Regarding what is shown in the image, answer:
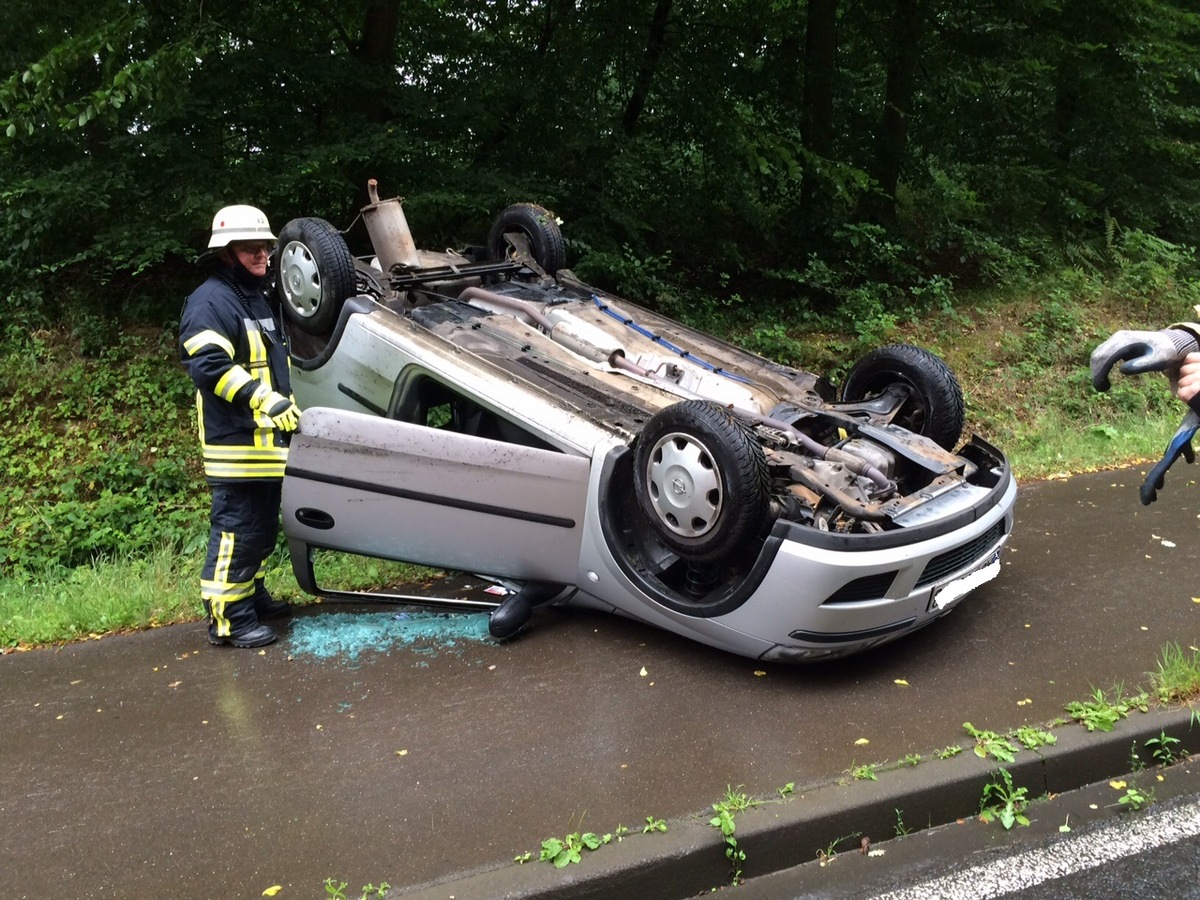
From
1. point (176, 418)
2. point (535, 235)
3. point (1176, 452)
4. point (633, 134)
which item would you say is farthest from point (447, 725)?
point (633, 134)

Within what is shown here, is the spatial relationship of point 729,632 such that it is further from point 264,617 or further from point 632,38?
point 632,38

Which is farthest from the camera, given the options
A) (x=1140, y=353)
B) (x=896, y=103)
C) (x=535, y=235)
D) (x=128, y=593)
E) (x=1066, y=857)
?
(x=896, y=103)

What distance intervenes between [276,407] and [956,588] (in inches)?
110

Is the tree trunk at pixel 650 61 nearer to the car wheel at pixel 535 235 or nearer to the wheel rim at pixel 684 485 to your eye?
the car wheel at pixel 535 235

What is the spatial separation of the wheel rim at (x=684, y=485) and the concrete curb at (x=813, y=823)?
3.30ft

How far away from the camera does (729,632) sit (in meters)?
3.60

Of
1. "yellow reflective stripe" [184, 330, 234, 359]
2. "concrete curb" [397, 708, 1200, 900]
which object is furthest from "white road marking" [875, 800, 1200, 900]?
"yellow reflective stripe" [184, 330, 234, 359]

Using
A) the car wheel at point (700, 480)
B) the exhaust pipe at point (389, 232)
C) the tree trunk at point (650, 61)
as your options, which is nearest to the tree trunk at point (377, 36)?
the tree trunk at point (650, 61)

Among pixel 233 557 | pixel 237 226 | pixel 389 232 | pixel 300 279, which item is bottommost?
pixel 233 557

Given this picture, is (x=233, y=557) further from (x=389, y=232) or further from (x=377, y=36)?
(x=377, y=36)

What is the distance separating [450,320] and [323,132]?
358 cm

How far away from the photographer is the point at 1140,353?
2301mm

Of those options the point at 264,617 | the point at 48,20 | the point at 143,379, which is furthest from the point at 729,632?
the point at 48,20

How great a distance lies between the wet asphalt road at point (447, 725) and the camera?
109 inches
